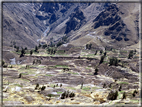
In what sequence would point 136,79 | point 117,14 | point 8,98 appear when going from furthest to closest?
1. point 117,14
2. point 136,79
3. point 8,98

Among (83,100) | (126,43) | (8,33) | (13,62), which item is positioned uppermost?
(8,33)

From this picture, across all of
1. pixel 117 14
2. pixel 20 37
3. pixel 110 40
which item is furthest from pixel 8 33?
pixel 117 14

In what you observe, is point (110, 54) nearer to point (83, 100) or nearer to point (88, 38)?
point (88, 38)

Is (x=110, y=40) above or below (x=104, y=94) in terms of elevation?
above

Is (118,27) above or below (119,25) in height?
below

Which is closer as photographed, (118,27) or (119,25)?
(118,27)

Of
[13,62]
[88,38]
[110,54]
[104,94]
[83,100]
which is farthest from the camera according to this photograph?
[88,38]

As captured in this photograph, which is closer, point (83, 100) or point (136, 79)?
point (83, 100)

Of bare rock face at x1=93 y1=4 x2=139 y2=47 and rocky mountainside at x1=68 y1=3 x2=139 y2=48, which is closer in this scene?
rocky mountainside at x1=68 y1=3 x2=139 y2=48

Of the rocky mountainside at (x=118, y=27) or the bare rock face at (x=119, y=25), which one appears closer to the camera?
the rocky mountainside at (x=118, y=27)

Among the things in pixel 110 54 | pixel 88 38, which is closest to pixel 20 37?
pixel 88 38
